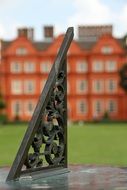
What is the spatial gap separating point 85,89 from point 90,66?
3.07 metres

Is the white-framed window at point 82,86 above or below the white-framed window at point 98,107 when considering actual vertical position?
above

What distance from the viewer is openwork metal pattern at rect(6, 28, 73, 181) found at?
5972 millimetres

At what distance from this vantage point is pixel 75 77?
71.5 meters

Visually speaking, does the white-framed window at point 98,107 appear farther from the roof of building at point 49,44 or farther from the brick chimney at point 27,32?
the brick chimney at point 27,32

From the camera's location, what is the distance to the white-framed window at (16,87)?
234 feet

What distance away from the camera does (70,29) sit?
23.5ft

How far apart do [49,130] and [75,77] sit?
65.2m

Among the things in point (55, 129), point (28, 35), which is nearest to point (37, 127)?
point (55, 129)

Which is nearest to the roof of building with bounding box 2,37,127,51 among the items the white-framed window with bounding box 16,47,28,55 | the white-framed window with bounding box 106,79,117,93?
the white-framed window with bounding box 16,47,28,55

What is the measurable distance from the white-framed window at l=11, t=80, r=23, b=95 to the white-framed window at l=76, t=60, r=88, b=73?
7713 mm

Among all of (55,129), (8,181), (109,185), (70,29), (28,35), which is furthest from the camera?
(28,35)

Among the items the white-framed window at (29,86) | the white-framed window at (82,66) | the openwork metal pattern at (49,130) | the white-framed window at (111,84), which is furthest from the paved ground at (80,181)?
the white-framed window at (111,84)

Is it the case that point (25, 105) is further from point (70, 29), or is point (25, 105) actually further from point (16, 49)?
point (70, 29)

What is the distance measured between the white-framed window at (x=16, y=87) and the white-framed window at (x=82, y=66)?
7.71m
